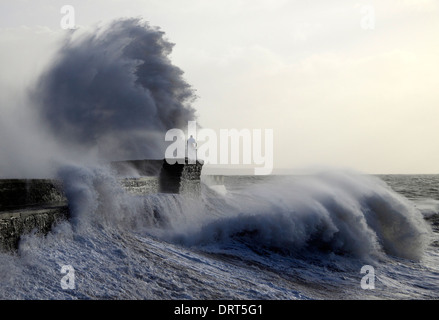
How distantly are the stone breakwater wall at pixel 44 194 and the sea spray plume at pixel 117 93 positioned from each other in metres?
2.78

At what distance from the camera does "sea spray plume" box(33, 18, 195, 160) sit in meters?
15.7

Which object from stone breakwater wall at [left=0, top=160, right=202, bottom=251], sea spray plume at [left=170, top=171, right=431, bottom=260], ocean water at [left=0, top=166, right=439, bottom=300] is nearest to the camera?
ocean water at [left=0, top=166, right=439, bottom=300]

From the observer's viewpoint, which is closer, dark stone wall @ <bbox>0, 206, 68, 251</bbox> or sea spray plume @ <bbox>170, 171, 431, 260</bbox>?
dark stone wall @ <bbox>0, 206, 68, 251</bbox>

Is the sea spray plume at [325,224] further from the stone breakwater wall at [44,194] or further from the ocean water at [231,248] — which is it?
the stone breakwater wall at [44,194]

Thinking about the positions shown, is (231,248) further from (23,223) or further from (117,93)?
(117,93)

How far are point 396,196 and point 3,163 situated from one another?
1252cm

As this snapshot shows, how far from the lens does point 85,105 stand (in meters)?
16.1

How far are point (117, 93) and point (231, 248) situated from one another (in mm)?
9861

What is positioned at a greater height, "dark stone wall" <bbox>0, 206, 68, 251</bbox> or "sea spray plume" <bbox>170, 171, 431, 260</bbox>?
"dark stone wall" <bbox>0, 206, 68, 251</bbox>

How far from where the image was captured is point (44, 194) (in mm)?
8094

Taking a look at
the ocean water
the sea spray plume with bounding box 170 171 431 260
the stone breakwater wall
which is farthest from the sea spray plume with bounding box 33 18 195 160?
the sea spray plume with bounding box 170 171 431 260

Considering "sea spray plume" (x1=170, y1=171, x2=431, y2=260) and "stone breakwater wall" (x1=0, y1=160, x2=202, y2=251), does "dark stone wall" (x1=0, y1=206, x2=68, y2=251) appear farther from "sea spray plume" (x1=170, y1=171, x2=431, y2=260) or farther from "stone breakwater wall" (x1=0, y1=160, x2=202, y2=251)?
"sea spray plume" (x1=170, y1=171, x2=431, y2=260)

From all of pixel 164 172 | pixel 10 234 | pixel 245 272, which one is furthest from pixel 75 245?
pixel 164 172

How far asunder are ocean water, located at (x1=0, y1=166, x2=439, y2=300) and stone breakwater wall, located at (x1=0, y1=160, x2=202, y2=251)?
22 cm
